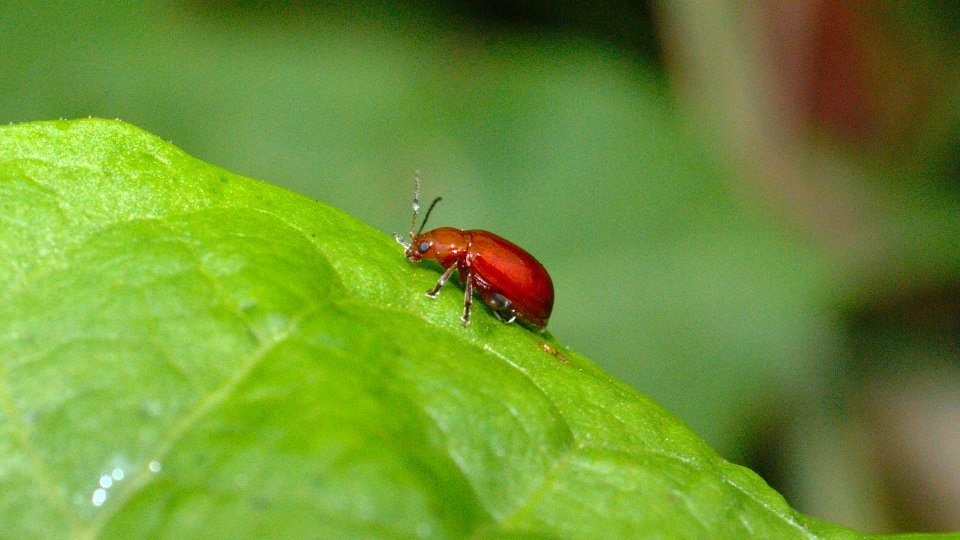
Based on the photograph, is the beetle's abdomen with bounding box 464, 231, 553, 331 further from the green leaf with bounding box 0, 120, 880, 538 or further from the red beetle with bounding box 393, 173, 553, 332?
the green leaf with bounding box 0, 120, 880, 538

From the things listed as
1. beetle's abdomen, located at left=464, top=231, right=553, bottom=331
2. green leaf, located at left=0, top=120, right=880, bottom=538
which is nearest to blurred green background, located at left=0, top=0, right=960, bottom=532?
beetle's abdomen, located at left=464, top=231, right=553, bottom=331

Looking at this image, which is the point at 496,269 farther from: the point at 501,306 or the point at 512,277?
the point at 501,306

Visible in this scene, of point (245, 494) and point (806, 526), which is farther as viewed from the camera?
point (806, 526)

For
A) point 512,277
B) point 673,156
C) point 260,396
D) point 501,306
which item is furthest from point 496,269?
point 673,156

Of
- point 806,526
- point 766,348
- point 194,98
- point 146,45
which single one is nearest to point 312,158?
point 194,98

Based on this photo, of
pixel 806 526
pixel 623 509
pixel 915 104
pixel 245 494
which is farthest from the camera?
pixel 915 104

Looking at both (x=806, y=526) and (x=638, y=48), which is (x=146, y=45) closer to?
(x=638, y=48)
